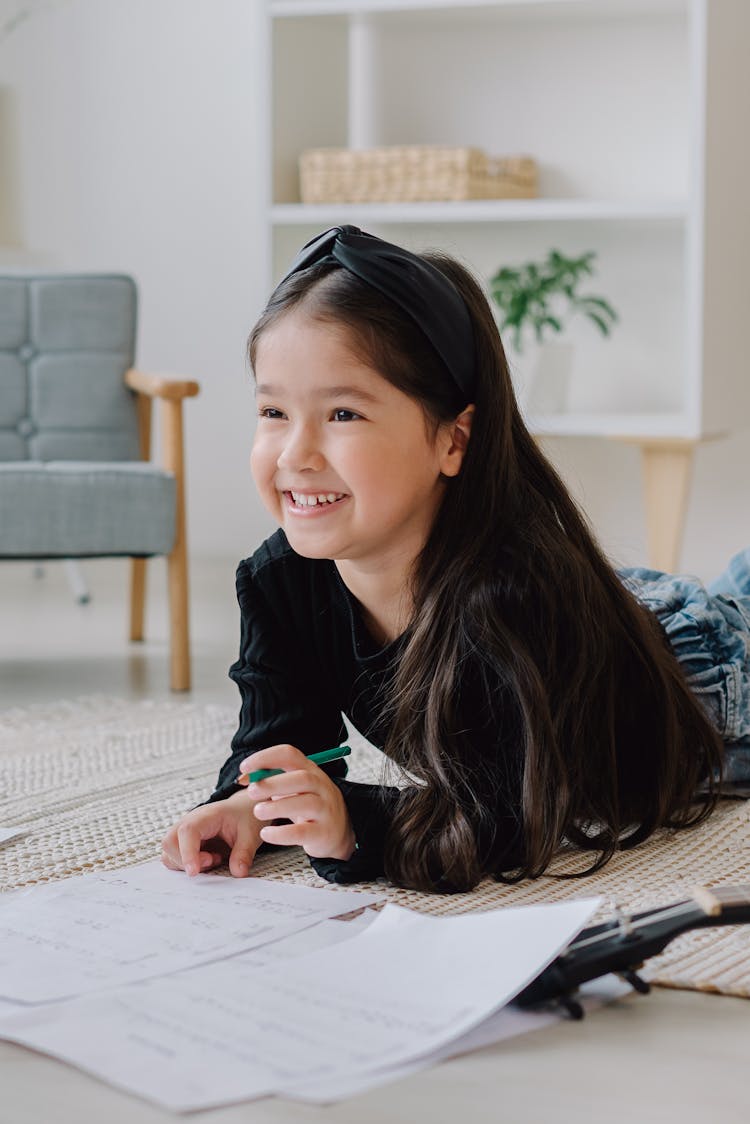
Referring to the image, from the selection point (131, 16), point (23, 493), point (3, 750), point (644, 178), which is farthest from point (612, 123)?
point (3, 750)

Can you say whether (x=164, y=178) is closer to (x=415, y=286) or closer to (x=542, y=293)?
(x=542, y=293)

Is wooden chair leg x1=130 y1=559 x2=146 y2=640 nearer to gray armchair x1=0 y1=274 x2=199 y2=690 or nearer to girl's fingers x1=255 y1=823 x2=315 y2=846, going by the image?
gray armchair x1=0 y1=274 x2=199 y2=690

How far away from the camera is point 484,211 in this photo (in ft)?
8.90

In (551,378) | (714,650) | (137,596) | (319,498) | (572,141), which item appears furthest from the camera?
(572,141)

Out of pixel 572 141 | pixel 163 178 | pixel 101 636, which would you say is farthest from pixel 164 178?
pixel 101 636

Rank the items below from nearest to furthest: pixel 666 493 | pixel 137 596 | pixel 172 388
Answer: pixel 172 388 < pixel 137 596 < pixel 666 493

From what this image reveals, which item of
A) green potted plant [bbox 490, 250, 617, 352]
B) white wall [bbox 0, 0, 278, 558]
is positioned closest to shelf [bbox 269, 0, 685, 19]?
green potted plant [bbox 490, 250, 617, 352]

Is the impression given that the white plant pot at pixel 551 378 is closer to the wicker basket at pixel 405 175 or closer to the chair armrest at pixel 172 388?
the wicker basket at pixel 405 175

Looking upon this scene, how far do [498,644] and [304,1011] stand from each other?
343 mm

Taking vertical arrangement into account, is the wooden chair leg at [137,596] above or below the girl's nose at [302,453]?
below

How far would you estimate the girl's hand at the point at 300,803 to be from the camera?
3.12ft

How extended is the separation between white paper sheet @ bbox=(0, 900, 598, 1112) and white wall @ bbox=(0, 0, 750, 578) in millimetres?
2565

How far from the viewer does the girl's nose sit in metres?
1.01

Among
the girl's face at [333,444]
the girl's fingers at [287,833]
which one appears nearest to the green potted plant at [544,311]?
the girl's face at [333,444]
